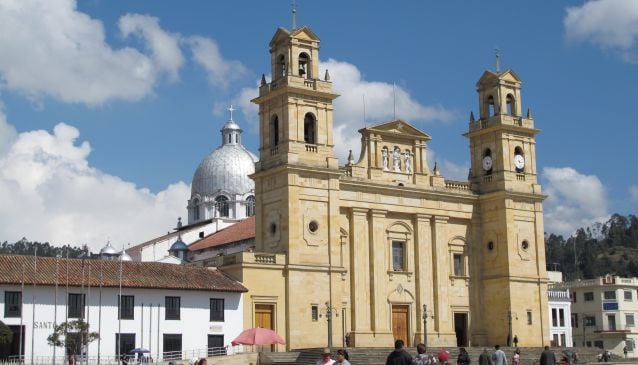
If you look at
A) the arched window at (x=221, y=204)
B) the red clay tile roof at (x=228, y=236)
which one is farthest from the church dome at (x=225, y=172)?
the red clay tile roof at (x=228, y=236)

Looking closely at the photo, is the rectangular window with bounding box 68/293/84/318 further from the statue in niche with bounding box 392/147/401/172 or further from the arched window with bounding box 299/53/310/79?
the statue in niche with bounding box 392/147/401/172

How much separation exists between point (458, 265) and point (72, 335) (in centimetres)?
2618

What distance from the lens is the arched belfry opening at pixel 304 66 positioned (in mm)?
53550

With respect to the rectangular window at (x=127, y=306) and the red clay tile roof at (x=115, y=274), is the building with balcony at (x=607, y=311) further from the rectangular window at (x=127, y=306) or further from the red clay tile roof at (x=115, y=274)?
the rectangular window at (x=127, y=306)

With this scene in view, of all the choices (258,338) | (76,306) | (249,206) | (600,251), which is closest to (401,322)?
(258,338)

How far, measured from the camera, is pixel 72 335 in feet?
139

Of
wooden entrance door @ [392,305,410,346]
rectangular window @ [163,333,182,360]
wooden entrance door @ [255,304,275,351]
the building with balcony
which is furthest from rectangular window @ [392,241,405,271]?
the building with balcony

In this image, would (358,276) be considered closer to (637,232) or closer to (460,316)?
(460,316)

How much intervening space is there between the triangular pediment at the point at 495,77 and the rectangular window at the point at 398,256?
43.6 ft

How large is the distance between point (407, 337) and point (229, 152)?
38660 mm

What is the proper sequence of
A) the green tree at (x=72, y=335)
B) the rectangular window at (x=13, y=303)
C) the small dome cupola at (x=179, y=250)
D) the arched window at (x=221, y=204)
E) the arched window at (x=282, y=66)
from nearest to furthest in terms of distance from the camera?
1. the green tree at (x=72, y=335)
2. the rectangular window at (x=13, y=303)
3. the arched window at (x=282, y=66)
4. the small dome cupola at (x=179, y=250)
5. the arched window at (x=221, y=204)

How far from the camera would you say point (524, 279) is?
197ft

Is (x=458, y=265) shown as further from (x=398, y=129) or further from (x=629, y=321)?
(x=629, y=321)

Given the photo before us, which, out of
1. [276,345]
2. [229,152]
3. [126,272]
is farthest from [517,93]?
[229,152]
